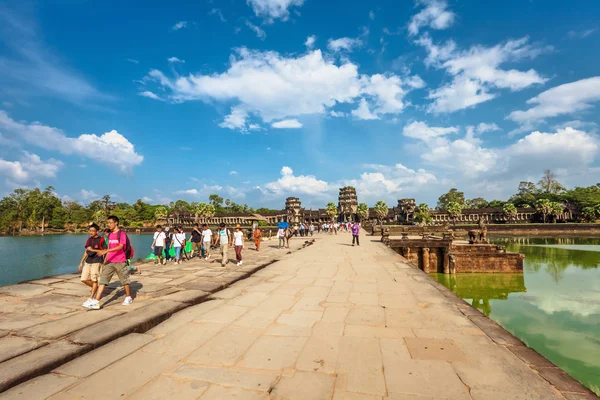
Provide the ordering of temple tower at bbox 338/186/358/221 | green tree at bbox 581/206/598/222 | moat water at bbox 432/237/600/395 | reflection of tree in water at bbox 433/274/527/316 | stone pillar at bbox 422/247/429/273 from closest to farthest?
1. moat water at bbox 432/237/600/395
2. reflection of tree in water at bbox 433/274/527/316
3. stone pillar at bbox 422/247/429/273
4. green tree at bbox 581/206/598/222
5. temple tower at bbox 338/186/358/221

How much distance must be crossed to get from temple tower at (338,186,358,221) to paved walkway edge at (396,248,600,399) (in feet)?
278

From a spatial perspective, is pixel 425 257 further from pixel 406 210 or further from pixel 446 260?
pixel 406 210

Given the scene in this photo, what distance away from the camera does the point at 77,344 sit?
3734 millimetres

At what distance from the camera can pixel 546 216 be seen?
229 feet

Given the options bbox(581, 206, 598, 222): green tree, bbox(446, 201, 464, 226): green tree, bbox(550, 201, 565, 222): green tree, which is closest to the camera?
bbox(581, 206, 598, 222): green tree

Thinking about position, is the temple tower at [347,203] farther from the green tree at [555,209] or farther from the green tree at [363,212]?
the green tree at [555,209]

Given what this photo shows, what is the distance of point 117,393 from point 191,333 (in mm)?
1537

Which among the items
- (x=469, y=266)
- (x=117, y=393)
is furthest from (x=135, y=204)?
(x=117, y=393)

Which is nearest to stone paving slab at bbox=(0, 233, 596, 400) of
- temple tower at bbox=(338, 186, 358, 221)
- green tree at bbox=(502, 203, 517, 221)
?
green tree at bbox=(502, 203, 517, 221)

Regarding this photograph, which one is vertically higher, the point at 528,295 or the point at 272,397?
the point at 272,397

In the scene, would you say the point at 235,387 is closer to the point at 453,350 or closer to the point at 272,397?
the point at 272,397

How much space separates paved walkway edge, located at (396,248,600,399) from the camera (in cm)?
293

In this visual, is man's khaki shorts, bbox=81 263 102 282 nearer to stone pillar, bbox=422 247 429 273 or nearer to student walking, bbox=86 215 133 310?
student walking, bbox=86 215 133 310

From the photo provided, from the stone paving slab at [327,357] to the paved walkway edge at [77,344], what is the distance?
6.7 inches
